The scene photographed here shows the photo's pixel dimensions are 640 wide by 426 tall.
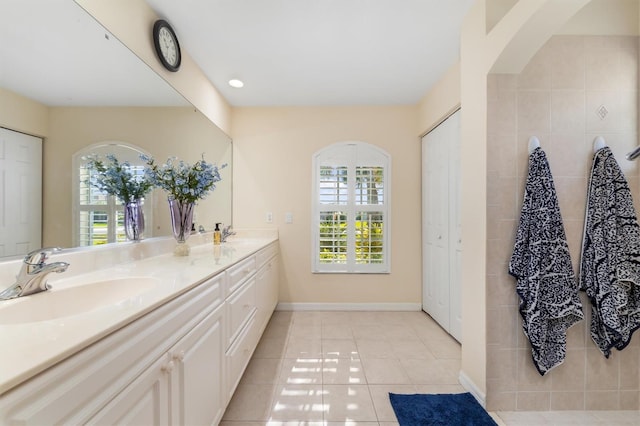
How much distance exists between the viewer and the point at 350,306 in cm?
316

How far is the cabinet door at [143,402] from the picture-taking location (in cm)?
67

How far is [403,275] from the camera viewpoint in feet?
10.4

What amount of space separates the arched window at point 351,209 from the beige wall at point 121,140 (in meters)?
1.22

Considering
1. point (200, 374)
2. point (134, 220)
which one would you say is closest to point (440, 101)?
point (134, 220)

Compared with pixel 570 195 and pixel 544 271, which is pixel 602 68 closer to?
pixel 570 195

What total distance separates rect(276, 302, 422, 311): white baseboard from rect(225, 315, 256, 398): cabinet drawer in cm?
116

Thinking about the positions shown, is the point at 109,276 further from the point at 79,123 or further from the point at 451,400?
the point at 451,400

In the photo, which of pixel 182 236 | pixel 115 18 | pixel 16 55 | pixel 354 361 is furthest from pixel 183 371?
pixel 115 18

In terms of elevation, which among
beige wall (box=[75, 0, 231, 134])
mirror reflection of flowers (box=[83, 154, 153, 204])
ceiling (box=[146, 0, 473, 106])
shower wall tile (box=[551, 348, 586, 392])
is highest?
ceiling (box=[146, 0, 473, 106])

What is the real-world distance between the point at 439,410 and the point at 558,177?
1485 millimetres

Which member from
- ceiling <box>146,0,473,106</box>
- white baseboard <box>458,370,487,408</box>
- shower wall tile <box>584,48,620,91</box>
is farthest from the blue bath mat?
ceiling <box>146,0,473,106</box>

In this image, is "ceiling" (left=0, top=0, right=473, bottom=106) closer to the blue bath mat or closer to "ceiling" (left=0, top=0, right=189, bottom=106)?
"ceiling" (left=0, top=0, right=189, bottom=106)

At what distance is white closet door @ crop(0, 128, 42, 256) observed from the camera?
972 millimetres

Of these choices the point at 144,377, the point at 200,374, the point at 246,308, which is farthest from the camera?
the point at 246,308
